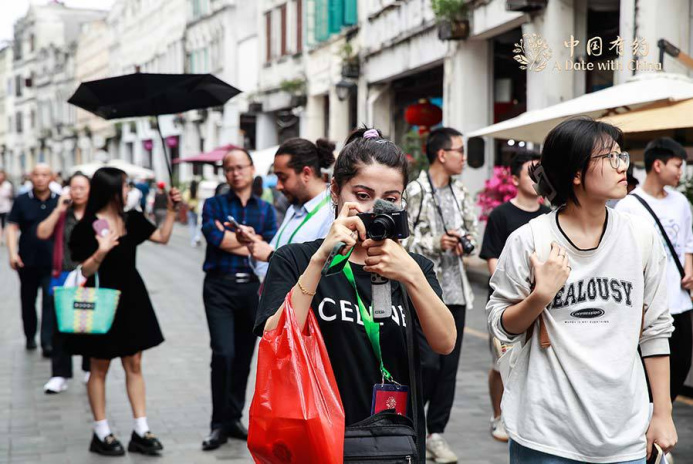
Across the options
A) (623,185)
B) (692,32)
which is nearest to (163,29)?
(692,32)

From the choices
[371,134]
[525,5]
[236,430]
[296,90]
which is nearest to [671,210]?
[236,430]

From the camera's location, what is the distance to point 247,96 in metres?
37.2

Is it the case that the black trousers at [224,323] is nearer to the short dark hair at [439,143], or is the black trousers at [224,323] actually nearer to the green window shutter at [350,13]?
the short dark hair at [439,143]

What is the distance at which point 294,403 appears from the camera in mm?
2799

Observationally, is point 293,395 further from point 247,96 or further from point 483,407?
point 247,96

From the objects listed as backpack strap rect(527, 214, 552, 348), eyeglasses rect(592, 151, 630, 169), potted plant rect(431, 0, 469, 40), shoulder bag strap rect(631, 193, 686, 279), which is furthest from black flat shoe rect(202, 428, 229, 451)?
potted plant rect(431, 0, 469, 40)

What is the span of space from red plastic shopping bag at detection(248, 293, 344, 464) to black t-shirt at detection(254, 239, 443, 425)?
0.17 meters

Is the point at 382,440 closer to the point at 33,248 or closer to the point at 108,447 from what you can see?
the point at 108,447

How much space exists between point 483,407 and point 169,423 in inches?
93.2

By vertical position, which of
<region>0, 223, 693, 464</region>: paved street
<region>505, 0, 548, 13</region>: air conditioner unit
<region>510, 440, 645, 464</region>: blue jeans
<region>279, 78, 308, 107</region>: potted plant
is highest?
<region>279, 78, 308, 107</region>: potted plant

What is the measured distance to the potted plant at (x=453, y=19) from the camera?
1861cm

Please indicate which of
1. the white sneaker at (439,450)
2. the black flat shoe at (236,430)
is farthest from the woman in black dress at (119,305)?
the white sneaker at (439,450)

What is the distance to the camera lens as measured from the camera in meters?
2.80

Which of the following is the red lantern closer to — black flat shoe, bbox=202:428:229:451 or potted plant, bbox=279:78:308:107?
potted plant, bbox=279:78:308:107
